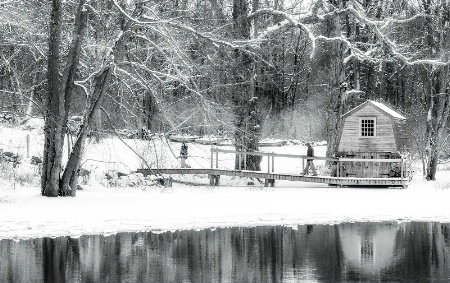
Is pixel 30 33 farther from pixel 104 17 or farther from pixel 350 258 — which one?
pixel 350 258

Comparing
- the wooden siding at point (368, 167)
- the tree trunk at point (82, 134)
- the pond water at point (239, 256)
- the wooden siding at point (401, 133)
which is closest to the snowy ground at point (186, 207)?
the tree trunk at point (82, 134)

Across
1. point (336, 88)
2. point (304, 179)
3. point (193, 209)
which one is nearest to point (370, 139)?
point (304, 179)

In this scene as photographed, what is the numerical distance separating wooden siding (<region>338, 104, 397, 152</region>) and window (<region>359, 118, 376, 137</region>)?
163mm

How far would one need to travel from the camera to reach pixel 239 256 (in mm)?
15133

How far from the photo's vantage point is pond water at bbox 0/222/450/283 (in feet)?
42.2

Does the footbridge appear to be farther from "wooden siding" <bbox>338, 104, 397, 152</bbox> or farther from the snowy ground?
the snowy ground

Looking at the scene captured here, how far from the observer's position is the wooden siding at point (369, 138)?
34.0 metres

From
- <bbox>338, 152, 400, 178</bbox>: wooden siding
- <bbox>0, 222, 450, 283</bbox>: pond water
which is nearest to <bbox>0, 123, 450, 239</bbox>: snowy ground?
<bbox>0, 222, 450, 283</bbox>: pond water

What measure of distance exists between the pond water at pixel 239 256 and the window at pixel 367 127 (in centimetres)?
1493

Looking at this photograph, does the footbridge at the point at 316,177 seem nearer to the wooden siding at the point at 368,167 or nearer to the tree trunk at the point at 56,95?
the wooden siding at the point at 368,167

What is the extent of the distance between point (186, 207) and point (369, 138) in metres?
13.6

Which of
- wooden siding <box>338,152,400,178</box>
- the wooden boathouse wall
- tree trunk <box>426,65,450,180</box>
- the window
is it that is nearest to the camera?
the wooden boathouse wall

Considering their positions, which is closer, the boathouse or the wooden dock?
the wooden dock

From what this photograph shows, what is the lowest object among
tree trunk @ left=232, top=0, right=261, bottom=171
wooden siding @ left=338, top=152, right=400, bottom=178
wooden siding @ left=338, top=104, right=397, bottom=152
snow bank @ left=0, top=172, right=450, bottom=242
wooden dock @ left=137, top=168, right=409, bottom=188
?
snow bank @ left=0, top=172, right=450, bottom=242
